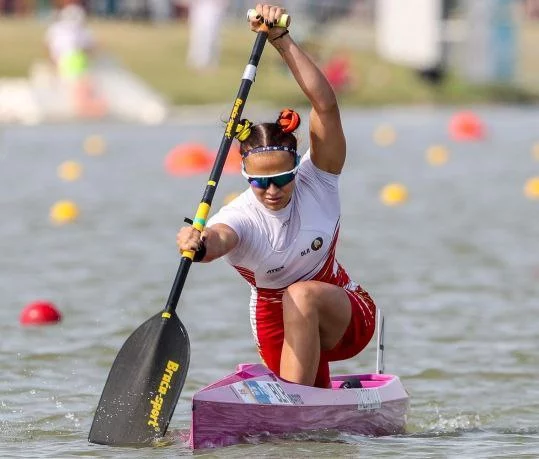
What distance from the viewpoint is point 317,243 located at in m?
6.52

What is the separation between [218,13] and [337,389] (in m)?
26.4

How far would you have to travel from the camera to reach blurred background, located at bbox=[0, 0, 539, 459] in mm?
7660

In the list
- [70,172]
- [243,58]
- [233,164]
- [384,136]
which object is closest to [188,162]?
[233,164]

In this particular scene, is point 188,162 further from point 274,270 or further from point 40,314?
point 274,270

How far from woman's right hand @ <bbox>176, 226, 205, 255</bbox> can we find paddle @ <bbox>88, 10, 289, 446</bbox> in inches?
6.6

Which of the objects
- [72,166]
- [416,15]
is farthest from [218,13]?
[72,166]

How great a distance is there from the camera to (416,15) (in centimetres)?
3684

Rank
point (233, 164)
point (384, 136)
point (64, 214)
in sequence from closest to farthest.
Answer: point (64, 214) < point (233, 164) < point (384, 136)

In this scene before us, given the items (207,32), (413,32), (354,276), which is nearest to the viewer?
(354,276)

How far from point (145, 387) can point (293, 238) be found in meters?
0.92

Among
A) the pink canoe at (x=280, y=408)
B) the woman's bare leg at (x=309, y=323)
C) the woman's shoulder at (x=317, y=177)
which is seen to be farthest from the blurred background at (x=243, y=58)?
the woman's bare leg at (x=309, y=323)

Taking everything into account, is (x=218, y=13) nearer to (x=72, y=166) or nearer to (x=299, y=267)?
(x=72, y=166)

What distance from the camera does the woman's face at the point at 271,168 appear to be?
630 cm

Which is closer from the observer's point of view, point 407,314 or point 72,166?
point 407,314
